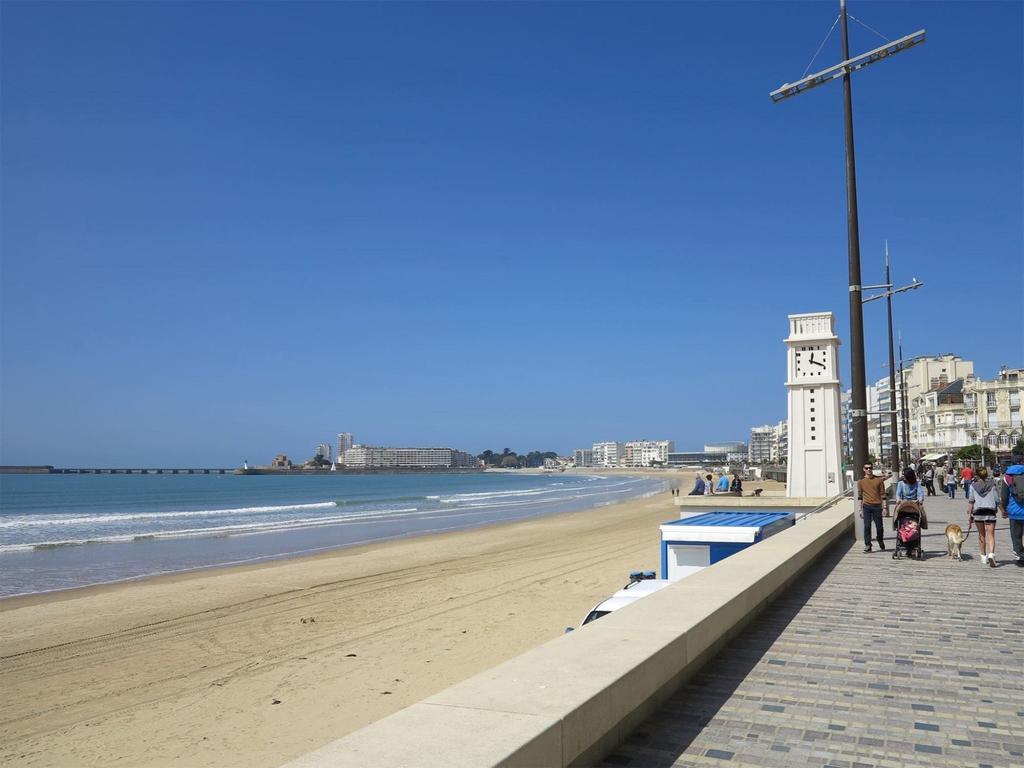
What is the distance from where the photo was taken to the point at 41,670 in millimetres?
10906

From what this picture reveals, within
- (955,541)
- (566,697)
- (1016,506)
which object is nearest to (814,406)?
(955,541)

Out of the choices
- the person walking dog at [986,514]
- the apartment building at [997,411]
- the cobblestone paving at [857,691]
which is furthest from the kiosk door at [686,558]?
the apartment building at [997,411]

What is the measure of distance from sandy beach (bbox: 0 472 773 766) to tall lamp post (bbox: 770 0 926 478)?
5.46 metres

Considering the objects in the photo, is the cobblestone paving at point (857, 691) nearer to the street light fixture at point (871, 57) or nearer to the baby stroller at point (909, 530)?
the baby stroller at point (909, 530)

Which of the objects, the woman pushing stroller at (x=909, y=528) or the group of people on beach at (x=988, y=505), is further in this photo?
the woman pushing stroller at (x=909, y=528)

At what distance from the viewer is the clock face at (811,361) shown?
722 inches

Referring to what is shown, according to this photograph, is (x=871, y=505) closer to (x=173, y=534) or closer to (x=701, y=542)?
(x=701, y=542)

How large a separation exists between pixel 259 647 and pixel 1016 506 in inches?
409

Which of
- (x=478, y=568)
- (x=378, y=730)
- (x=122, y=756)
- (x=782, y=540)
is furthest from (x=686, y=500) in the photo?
(x=378, y=730)

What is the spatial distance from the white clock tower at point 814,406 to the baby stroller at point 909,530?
909 centimetres

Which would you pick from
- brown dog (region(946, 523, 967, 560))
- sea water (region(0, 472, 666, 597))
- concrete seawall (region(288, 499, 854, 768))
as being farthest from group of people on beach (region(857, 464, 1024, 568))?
sea water (region(0, 472, 666, 597))

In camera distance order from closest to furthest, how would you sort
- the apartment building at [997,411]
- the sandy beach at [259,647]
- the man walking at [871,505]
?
the sandy beach at [259,647] < the man walking at [871,505] < the apartment building at [997,411]

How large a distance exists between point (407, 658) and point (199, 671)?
9.16 feet

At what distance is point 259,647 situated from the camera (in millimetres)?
11695
